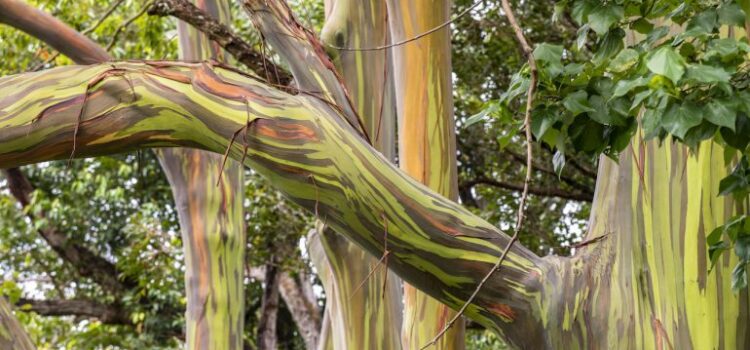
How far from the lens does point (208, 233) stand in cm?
507

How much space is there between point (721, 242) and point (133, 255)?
7217 mm

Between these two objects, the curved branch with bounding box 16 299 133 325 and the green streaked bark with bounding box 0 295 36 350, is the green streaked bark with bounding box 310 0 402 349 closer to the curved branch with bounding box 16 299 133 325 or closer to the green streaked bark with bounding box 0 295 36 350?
the green streaked bark with bounding box 0 295 36 350

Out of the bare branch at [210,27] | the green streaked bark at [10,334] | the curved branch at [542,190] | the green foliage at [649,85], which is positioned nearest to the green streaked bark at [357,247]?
the bare branch at [210,27]

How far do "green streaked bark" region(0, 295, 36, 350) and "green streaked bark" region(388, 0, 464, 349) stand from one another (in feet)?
4.69

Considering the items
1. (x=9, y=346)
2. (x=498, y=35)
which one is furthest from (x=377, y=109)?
(x=498, y=35)

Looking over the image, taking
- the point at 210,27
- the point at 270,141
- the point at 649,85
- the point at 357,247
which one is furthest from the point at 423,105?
the point at 649,85

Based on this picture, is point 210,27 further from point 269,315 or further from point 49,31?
point 269,315

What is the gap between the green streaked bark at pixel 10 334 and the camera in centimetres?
290

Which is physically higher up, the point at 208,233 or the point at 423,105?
the point at 423,105

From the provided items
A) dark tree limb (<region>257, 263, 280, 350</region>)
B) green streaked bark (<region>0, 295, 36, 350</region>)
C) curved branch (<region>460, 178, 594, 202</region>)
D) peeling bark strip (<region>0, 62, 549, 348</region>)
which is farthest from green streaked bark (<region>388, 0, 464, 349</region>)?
dark tree limb (<region>257, 263, 280, 350</region>)

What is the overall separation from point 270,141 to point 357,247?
1669mm

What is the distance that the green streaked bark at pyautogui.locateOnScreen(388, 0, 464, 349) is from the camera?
387cm

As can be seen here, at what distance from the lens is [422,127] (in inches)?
155

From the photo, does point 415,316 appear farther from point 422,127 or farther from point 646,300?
point 646,300
